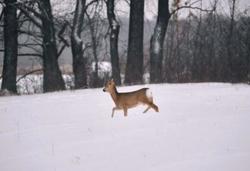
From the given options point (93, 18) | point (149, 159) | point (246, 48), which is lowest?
Result: point (149, 159)

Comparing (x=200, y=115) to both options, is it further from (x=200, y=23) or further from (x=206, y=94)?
(x=200, y=23)

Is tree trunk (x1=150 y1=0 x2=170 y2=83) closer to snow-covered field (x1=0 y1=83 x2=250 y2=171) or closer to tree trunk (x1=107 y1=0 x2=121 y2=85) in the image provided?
tree trunk (x1=107 y1=0 x2=121 y2=85)

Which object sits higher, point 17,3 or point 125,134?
point 17,3

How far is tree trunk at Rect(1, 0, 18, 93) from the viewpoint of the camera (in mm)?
17359

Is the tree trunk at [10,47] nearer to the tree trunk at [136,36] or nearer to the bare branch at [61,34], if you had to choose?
the bare branch at [61,34]

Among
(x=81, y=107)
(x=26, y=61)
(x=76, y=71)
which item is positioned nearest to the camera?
(x=81, y=107)

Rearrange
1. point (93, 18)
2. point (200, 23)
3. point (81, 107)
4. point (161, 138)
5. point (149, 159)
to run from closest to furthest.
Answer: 1. point (149, 159)
2. point (161, 138)
3. point (81, 107)
4. point (93, 18)
5. point (200, 23)

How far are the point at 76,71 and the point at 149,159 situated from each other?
10765 millimetres

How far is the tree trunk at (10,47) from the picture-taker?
17359 millimetres

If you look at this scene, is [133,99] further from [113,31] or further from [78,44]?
[113,31]

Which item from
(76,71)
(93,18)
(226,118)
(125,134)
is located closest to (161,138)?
(125,134)

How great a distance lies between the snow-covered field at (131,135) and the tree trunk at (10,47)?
21.4 ft

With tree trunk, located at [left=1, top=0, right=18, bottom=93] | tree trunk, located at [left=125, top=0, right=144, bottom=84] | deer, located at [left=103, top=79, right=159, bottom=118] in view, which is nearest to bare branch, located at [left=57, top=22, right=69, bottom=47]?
tree trunk, located at [left=1, top=0, right=18, bottom=93]

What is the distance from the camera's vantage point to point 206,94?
11.1 metres
